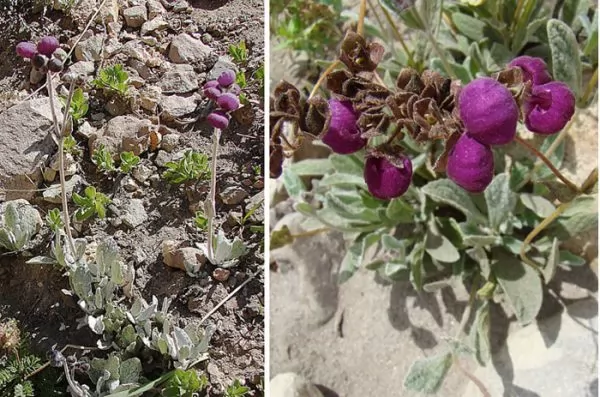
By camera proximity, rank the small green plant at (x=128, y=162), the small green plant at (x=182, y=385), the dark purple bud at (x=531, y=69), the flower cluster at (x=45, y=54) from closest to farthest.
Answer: the dark purple bud at (x=531, y=69), the flower cluster at (x=45, y=54), the small green plant at (x=182, y=385), the small green plant at (x=128, y=162)

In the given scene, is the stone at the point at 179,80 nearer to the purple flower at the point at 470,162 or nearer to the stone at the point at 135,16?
the stone at the point at 135,16

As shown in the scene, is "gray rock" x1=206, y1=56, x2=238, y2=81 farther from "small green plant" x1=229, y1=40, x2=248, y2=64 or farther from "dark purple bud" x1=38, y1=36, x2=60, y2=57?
"dark purple bud" x1=38, y1=36, x2=60, y2=57

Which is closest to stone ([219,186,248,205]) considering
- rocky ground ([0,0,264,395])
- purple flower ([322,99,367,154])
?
rocky ground ([0,0,264,395])

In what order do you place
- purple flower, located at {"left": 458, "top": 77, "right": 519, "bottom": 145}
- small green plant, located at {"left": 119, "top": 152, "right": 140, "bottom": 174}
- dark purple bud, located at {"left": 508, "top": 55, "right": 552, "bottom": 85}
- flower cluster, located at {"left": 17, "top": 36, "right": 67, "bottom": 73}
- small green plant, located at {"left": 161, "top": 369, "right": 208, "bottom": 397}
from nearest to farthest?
1. purple flower, located at {"left": 458, "top": 77, "right": 519, "bottom": 145}
2. dark purple bud, located at {"left": 508, "top": 55, "right": 552, "bottom": 85}
3. flower cluster, located at {"left": 17, "top": 36, "right": 67, "bottom": 73}
4. small green plant, located at {"left": 161, "top": 369, "right": 208, "bottom": 397}
5. small green plant, located at {"left": 119, "top": 152, "right": 140, "bottom": 174}

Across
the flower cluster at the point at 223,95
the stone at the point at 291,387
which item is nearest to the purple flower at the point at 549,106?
the flower cluster at the point at 223,95

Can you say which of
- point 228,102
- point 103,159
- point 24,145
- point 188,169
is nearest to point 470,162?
point 228,102

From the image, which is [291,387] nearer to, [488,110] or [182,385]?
[182,385]

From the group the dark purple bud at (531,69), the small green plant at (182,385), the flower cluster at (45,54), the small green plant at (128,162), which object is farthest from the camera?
the small green plant at (128,162)
